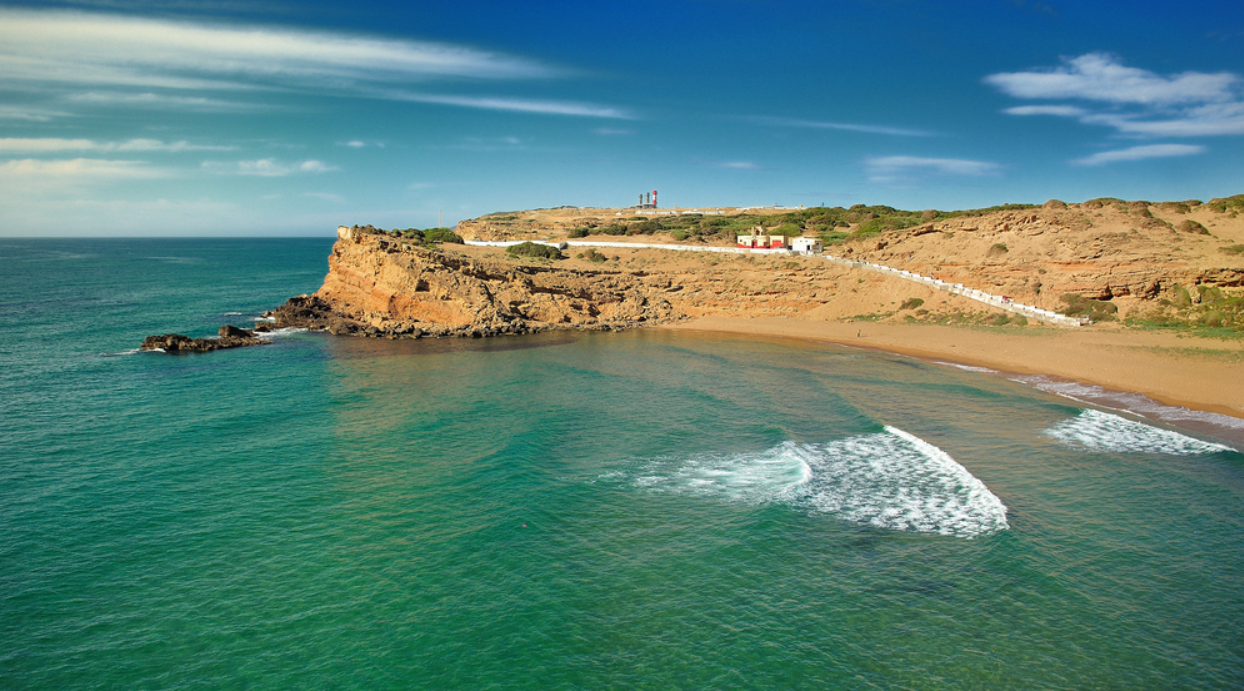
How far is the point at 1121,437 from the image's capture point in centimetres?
2225

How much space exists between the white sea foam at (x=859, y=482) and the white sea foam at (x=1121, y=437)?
5.73 metres

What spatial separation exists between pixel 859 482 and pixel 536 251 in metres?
48.8

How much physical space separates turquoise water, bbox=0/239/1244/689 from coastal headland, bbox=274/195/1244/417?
1110 cm

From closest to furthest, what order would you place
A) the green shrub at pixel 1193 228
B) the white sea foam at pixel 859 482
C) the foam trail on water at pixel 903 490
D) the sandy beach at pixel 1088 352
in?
the foam trail on water at pixel 903 490
the white sea foam at pixel 859 482
the sandy beach at pixel 1088 352
the green shrub at pixel 1193 228

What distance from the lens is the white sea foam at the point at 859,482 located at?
53.8ft

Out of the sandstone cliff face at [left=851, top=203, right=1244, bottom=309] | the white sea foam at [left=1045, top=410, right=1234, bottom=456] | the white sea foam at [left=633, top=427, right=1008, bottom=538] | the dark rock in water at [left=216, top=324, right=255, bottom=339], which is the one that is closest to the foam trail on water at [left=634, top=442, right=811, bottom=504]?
the white sea foam at [left=633, top=427, right=1008, bottom=538]

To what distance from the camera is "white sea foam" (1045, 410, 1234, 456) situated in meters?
20.9

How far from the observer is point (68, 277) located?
8562 cm

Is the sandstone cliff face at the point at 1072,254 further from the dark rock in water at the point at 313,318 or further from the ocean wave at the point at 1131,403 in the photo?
the dark rock in water at the point at 313,318

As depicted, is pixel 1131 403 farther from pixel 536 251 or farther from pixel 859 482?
pixel 536 251

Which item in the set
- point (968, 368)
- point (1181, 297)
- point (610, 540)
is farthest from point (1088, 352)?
point (610, 540)

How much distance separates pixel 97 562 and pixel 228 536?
252 centimetres

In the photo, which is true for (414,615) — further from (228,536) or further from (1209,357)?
(1209,357)

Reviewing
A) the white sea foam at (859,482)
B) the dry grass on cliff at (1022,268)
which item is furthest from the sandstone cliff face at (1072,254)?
the white sea foam at (859,482)
